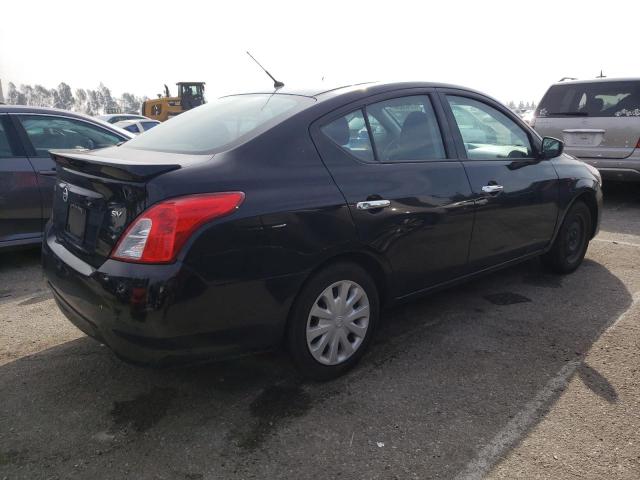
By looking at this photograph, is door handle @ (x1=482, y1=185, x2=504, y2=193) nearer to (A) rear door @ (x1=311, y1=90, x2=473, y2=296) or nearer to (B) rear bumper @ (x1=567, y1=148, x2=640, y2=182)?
(A) rear door @ (x1=311, y1=90, x2=473, y2=296)

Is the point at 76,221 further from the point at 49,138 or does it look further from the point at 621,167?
the point at 621,167

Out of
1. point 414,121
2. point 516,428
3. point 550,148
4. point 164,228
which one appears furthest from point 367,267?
point 550,148

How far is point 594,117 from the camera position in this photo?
301 inches

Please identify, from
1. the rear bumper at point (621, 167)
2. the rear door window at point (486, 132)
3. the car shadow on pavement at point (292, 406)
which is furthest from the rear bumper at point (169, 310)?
the rear bumper at point (621, 167)

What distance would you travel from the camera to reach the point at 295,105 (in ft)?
9.54

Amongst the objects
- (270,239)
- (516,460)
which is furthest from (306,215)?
(516,460)

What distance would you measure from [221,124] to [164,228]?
0.98 metres

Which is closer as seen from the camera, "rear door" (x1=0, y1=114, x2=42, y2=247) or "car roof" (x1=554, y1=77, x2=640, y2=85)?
"rear door" (x1=0, y1=114, x2=42, y2=247)

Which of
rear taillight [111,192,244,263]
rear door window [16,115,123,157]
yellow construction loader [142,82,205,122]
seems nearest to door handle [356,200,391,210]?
rear taillight [111,192,244,263]

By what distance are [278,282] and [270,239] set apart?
8.4 inches

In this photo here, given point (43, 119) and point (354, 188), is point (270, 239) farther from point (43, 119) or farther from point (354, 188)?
point (43, 119)

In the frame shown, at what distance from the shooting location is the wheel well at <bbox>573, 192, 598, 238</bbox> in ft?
15.2

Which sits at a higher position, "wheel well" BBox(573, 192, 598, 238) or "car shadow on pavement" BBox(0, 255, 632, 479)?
"wheel well" BBox(573, 192, 598, 238)

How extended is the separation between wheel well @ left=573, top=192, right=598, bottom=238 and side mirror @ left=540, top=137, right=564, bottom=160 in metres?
0.58
